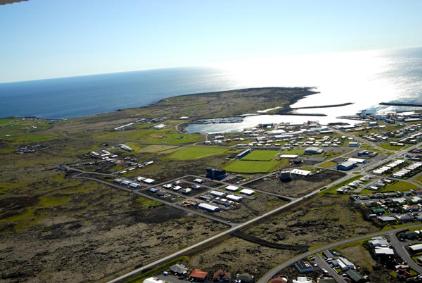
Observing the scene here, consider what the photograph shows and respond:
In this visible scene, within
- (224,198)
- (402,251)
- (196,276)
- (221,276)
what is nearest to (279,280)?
(221,276)

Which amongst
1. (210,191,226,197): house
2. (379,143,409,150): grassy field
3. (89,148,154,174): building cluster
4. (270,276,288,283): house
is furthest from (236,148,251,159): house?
(270,276,288,283): house

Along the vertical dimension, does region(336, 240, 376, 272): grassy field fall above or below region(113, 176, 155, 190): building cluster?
above

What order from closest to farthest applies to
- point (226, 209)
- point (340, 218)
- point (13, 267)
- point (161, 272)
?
point (161, 272)
point (13, 267)
point (340, 218)
point (226, 209)

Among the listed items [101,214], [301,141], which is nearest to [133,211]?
[101,214]

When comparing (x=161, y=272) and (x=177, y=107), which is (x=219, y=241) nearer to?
(x=161, y=272)

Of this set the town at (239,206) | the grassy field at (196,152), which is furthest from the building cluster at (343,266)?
the grassy field at (196,152)

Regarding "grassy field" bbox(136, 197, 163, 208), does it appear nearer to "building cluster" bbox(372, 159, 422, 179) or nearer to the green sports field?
the green sports field

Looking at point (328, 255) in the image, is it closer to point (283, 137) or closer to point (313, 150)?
point (313, 150)
